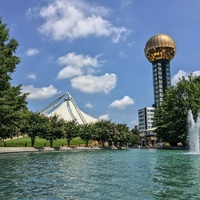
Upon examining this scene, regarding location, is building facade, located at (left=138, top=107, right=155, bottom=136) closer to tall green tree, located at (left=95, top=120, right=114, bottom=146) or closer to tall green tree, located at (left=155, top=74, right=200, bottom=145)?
tall green tree, located at (left=95, top=120, right=114, bottom=146)

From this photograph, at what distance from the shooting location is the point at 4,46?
33656 millimetres

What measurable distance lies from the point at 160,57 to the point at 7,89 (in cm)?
11829

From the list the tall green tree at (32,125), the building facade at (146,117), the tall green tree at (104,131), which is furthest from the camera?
the building facade at (146,117)

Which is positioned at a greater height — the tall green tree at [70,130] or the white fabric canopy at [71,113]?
the white fabric canopy at [71,113]

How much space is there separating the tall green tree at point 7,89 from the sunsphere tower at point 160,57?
103 m

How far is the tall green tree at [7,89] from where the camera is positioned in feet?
104

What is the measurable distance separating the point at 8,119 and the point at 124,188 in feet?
88.8

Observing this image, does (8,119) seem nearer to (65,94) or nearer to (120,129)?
(120,129)

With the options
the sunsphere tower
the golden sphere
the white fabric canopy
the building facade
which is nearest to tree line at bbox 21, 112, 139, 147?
the white fabric canopy

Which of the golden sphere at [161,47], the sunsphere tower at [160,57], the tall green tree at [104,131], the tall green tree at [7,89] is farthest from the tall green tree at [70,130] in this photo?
the golden sphere at [161,47]

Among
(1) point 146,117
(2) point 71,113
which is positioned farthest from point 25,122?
(1) point 146,117

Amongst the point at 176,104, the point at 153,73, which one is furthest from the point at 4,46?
the point at 153,73

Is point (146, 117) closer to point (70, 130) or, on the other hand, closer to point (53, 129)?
point (70, 130)

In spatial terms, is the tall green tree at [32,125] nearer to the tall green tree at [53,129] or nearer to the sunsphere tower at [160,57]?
the tall green tree at [53,129]
